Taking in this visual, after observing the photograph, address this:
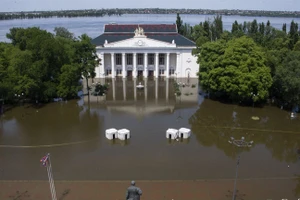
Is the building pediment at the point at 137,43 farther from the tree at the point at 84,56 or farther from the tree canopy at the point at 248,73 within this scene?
the tree canopy at the point at 248,73

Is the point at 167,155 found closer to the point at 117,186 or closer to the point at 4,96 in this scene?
the point at 117,186

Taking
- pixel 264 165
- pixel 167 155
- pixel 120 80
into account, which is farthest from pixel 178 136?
pixel 120 80

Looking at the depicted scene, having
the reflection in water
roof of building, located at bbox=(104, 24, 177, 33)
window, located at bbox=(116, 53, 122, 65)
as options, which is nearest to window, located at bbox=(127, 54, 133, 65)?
window, located at bbox=(116, 53, 122, 65)

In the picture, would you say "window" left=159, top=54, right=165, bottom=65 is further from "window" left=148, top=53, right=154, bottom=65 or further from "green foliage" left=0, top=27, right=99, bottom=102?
"green foliage" left=0, top=27, right=99, bottom=102

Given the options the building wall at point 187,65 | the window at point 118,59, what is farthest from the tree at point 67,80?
the building wall at point 187,65

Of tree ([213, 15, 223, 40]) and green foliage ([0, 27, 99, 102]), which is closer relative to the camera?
green foliage ([0, 27, 99, 102])

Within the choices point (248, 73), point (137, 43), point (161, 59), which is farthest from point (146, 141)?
point (161, 59)
